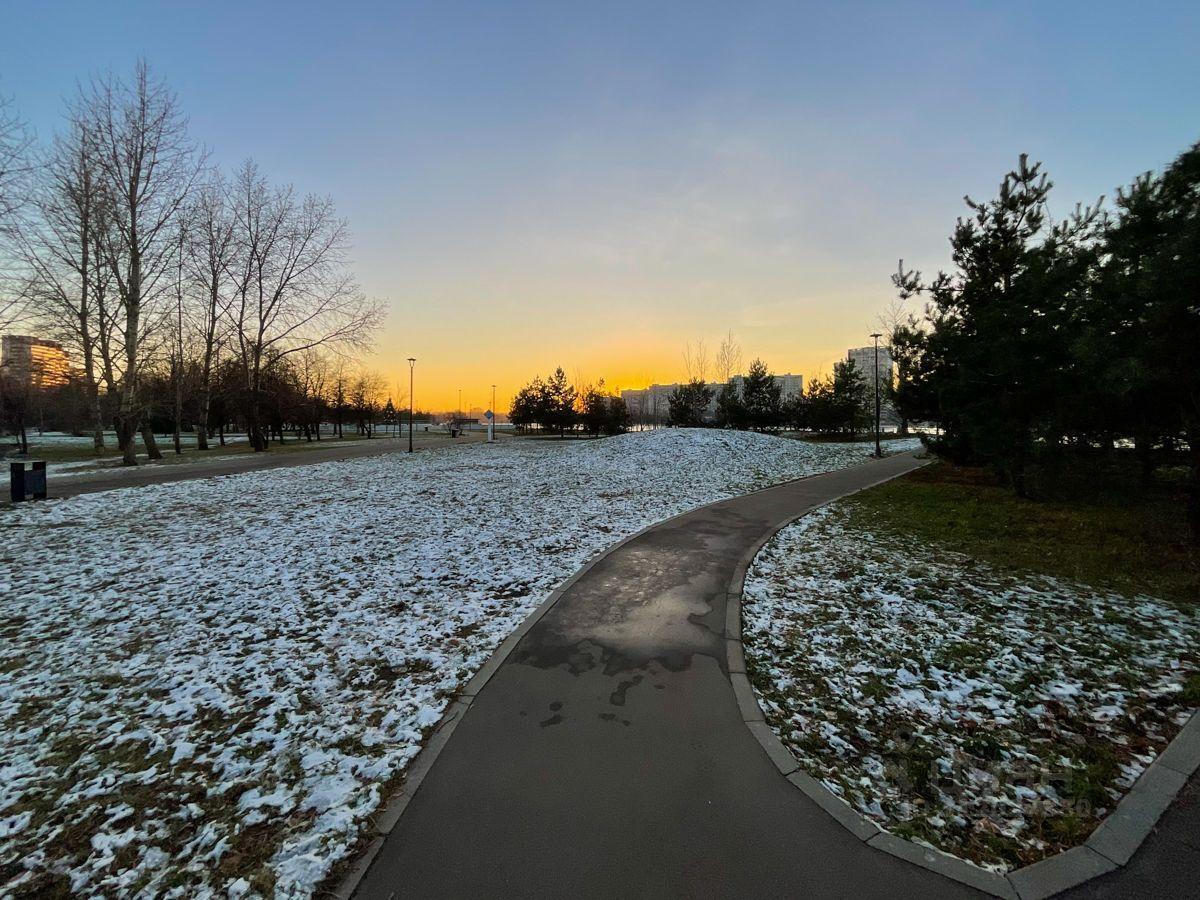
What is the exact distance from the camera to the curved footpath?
248 cm

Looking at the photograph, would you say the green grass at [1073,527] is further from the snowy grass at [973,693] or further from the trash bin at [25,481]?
the trash bin at [25,481]

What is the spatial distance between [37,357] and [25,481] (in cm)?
1941

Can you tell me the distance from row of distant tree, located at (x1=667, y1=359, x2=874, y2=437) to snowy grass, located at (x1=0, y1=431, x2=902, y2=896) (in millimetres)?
32836

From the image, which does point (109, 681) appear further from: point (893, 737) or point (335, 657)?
point (893, 737)

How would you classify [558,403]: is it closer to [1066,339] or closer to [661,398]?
[661,398]

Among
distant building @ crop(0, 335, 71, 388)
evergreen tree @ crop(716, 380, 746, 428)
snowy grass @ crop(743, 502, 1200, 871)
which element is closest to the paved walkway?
snowy grass @ crop(743, 502, 1200, 871)

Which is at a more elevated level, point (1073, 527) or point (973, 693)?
point (1073, 527)

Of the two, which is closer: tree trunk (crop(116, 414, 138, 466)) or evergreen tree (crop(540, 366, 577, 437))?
tree trunk (crop(116, 414, 138, 466))

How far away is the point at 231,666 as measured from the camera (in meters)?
4.68

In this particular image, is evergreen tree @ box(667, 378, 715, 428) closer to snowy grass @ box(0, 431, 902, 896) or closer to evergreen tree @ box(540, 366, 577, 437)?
evergreen tree @ box(540, 366, 577, 437)

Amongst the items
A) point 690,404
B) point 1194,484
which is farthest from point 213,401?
point 1194,484

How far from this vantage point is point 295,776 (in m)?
3.27

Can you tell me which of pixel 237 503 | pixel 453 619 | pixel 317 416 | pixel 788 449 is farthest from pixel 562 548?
pixel 317 416

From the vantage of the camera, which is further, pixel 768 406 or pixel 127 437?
pixel 768 406
